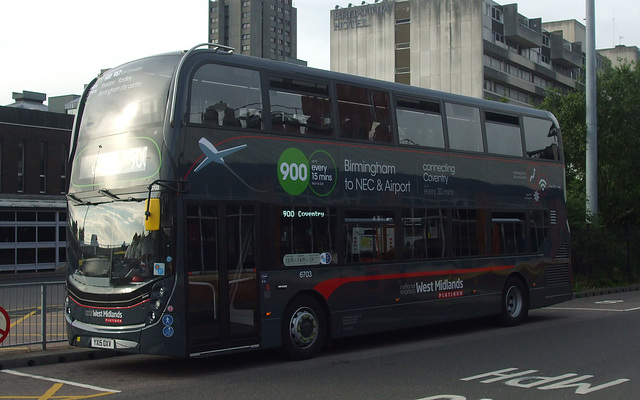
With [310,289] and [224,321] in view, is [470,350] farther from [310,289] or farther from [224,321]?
[224,321]

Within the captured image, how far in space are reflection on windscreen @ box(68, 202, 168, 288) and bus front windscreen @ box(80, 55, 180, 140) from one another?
119 cm

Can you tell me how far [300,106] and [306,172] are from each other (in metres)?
1.06

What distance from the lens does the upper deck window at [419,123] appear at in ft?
46.5

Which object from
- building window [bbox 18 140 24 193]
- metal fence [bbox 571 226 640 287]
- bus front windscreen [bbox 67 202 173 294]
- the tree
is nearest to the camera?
bus front windscreen [bbox 67 202 173 294]

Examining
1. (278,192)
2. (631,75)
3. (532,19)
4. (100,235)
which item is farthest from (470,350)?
(532,19)

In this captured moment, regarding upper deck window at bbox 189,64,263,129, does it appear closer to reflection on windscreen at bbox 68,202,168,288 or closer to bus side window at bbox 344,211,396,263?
reflection on windscreen at bbox 68,202,168,288

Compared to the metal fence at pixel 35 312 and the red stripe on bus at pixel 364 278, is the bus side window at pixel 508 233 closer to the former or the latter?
the red stripe on bus at pixel 364 278

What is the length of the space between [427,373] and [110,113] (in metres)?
5.85

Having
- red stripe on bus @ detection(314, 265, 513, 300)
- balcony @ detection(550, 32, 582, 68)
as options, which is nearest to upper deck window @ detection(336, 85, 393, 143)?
red stripe on bus @ detection(314, 265, 513, 300)

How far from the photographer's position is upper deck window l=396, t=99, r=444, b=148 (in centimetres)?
1418

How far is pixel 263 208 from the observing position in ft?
38.3

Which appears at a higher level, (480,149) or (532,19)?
(532,19)

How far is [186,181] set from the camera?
10586 mm

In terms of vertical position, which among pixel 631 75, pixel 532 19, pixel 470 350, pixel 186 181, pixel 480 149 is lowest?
pixel 470 350
